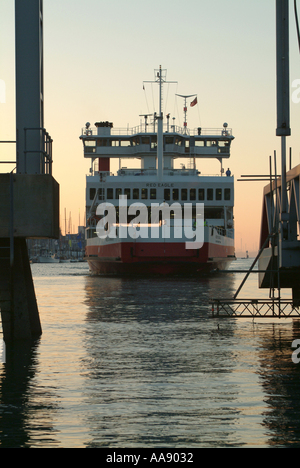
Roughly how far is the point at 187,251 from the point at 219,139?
73.3 feet

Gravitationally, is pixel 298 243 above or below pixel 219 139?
below

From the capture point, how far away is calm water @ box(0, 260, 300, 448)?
6.32m

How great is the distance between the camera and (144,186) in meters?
54.9

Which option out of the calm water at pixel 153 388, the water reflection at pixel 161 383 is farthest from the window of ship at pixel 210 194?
the calm water at pixel 153 388

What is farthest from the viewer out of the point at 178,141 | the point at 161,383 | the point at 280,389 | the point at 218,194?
the point at 178,141

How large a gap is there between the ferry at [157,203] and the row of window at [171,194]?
9 cm

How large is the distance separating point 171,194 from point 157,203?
2162mm

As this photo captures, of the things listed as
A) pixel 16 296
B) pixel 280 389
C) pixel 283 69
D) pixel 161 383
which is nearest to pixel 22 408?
pixel 161 383

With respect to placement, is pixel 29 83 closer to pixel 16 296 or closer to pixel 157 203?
pixel 16 296

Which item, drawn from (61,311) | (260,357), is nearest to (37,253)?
(61,311)

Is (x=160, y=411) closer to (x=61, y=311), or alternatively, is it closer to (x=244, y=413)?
(x=244, y=413)

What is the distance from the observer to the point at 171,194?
181ft

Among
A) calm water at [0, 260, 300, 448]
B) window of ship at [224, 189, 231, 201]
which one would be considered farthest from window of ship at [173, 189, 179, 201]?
calm water at [0, 260, 300, 448]

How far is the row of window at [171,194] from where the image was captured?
55.0 meters
